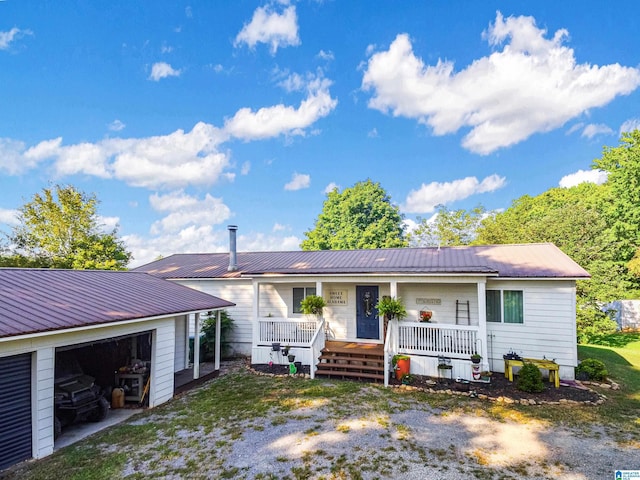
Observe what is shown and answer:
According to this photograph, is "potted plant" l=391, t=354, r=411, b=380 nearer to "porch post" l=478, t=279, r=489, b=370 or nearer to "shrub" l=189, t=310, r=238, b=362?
"porch post" l=478, t=279, r=489, b=370

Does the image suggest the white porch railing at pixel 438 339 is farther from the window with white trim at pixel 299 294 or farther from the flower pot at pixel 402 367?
the window with white trim at pixel 299 294

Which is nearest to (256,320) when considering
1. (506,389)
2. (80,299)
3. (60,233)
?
A: (80,299)

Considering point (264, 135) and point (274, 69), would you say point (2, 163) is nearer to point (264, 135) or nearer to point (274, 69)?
point (264, 135)

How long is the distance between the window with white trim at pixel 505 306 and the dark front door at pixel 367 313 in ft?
12.1

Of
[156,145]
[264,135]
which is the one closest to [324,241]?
[264,135]

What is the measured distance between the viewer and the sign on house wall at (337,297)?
12.2 meters

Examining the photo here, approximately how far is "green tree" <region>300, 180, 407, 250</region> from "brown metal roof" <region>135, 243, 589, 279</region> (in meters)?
15.8

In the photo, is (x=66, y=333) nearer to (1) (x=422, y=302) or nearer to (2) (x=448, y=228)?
(1) (x=422, y=302)

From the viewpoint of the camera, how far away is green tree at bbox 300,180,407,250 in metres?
30.8

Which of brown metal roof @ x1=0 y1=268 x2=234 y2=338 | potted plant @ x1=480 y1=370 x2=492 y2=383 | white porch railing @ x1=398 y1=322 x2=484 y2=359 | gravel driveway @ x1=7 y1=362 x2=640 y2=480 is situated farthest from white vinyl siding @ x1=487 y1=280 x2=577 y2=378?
brown metal roof @ x1=0 y1=268 x2=234 y2=338

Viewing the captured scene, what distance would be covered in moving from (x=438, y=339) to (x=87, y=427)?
886cm

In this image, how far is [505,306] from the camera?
10148mm

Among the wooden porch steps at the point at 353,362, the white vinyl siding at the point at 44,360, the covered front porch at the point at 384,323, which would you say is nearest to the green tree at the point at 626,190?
the covered front porch at the point at 384,323

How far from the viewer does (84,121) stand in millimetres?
19297
